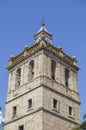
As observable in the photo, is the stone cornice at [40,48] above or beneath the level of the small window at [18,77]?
above

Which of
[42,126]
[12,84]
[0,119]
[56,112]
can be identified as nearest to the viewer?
[42,126]

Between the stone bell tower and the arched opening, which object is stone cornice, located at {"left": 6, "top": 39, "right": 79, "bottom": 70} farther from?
the arched opening

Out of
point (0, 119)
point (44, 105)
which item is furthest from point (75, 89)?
point (0, 119)

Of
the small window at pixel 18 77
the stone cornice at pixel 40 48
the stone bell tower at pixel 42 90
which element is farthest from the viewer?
the small window at pixel 18 77

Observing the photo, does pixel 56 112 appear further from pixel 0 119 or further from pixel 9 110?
pixel 0 119

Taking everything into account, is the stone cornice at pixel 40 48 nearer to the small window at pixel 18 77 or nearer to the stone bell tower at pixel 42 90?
the stone bell tower at pixel 42 90

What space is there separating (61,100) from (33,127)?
18.7ft

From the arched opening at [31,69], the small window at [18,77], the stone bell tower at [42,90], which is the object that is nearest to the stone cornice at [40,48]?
the stone bell tower at [42,90]

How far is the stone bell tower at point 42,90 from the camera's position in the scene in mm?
39719

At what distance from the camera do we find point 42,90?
4016 cm

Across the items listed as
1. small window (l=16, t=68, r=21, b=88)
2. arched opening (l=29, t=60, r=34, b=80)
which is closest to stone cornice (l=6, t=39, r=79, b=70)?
arched opening (l=29, t=60, r=34, b=80)

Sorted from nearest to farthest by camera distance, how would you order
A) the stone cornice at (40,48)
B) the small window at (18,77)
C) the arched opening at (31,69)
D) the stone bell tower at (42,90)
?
the stone bell tower at (42,90)
the stone cornice at (40,48)
the arched opening at (31,69)
the small window at (18,77)

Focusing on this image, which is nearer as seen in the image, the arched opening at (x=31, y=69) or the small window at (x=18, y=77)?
the arched opening at (x=31, y=69)

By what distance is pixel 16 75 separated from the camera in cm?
4662
